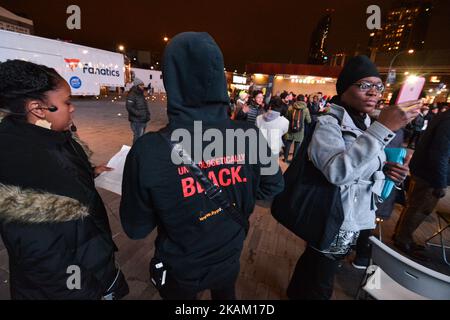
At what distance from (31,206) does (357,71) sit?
2233mm

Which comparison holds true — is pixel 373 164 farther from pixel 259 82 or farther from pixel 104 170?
pixel 259 82

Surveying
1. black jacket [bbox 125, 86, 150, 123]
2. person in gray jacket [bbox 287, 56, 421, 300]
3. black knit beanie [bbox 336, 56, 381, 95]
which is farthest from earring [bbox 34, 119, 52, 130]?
black jacket [bbox 125, 86, 150, 123]

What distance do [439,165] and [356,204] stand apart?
79.8 inches

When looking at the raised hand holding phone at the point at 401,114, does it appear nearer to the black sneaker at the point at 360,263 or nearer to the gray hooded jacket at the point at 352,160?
the gray hooded jacket at the point at 352,160

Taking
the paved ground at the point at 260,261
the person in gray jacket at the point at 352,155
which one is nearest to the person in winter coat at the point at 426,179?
the paved ground at the point at 260,261

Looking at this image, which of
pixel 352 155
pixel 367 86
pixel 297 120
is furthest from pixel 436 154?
pixel 297 120

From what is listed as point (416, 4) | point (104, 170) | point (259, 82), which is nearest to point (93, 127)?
point (104, 170)

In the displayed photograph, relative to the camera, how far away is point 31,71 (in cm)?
117

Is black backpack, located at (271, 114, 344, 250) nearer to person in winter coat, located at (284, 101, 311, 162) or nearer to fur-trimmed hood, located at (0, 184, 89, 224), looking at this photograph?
fur-trimmed hood, located at (0, 184, 89, 224)

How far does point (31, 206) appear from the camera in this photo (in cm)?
107

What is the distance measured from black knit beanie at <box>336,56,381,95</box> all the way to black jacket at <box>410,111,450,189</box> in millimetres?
1932

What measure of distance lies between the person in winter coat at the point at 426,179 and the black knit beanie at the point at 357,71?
1954 mm

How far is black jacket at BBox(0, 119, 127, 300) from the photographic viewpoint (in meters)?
1.06
